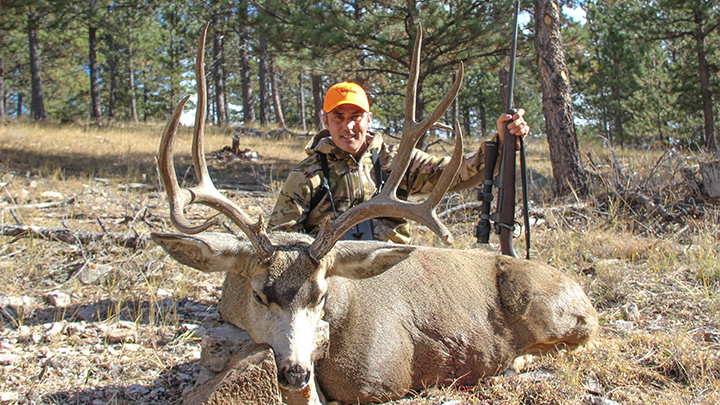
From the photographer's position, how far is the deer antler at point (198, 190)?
7.89 ft

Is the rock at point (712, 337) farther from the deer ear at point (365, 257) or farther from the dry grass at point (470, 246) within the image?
the deer ear at point (365, 257)

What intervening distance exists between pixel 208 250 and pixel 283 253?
38 centimetres

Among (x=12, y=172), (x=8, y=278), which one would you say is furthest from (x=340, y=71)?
(x=8, y=278)

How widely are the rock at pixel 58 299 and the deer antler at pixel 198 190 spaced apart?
203cm

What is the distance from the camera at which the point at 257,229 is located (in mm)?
2580

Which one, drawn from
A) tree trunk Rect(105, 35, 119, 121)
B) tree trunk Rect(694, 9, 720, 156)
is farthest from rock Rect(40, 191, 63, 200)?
tree trunk Rect(105, 35, 119, 121)

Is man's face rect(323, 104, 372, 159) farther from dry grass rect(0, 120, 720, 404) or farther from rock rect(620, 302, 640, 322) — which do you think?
rock rect(620, 302, 640, 322)

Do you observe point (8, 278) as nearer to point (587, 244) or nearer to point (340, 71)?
point (587, 244)

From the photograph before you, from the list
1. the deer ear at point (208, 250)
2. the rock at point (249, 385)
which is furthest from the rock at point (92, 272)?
the rock at point (249, 385)

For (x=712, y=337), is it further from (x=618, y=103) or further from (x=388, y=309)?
(x=618, y=103)

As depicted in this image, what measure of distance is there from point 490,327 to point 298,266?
1.51 meters

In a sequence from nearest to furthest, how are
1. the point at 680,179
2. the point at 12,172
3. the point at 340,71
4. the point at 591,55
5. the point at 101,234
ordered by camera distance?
the point at 101,234
the point at 680,179
the point at 12,172
the point at 340,71
the point at 591,55

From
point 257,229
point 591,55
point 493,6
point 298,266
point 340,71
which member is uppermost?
point 591,55

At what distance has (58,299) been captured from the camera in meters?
3.95
